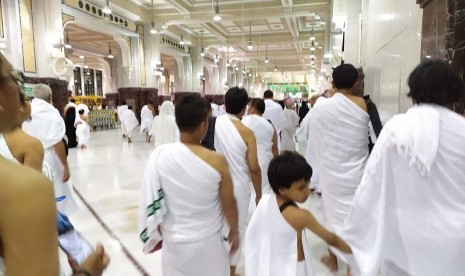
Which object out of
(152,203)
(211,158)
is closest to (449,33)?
(211,158)

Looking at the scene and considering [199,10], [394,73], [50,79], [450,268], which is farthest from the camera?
[199,10]

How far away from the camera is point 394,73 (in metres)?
2.93

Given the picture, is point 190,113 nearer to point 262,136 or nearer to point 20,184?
point 20,184

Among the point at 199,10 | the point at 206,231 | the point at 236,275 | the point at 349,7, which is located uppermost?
the point at 199,10

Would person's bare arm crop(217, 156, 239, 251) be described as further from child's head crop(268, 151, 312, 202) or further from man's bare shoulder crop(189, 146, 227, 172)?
child's head crop(268, 151, 312, 202)

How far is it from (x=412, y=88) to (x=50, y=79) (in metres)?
9.83

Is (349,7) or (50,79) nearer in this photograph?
(349,7)

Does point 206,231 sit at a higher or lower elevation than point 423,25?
lower

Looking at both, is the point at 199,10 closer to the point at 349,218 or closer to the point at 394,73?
the point at 394,73

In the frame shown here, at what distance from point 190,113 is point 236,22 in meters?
14.8

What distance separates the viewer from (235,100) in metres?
2.76

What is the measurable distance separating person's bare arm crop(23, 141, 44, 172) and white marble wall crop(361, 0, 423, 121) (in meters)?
2.31

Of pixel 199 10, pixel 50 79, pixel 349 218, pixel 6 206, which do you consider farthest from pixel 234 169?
pixel 199 10

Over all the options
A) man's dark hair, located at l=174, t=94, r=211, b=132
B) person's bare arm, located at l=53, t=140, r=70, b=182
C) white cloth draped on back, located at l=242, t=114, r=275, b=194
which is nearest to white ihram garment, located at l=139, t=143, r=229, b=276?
man's dark hair, located at l=174, t=94, r=211, b=132
